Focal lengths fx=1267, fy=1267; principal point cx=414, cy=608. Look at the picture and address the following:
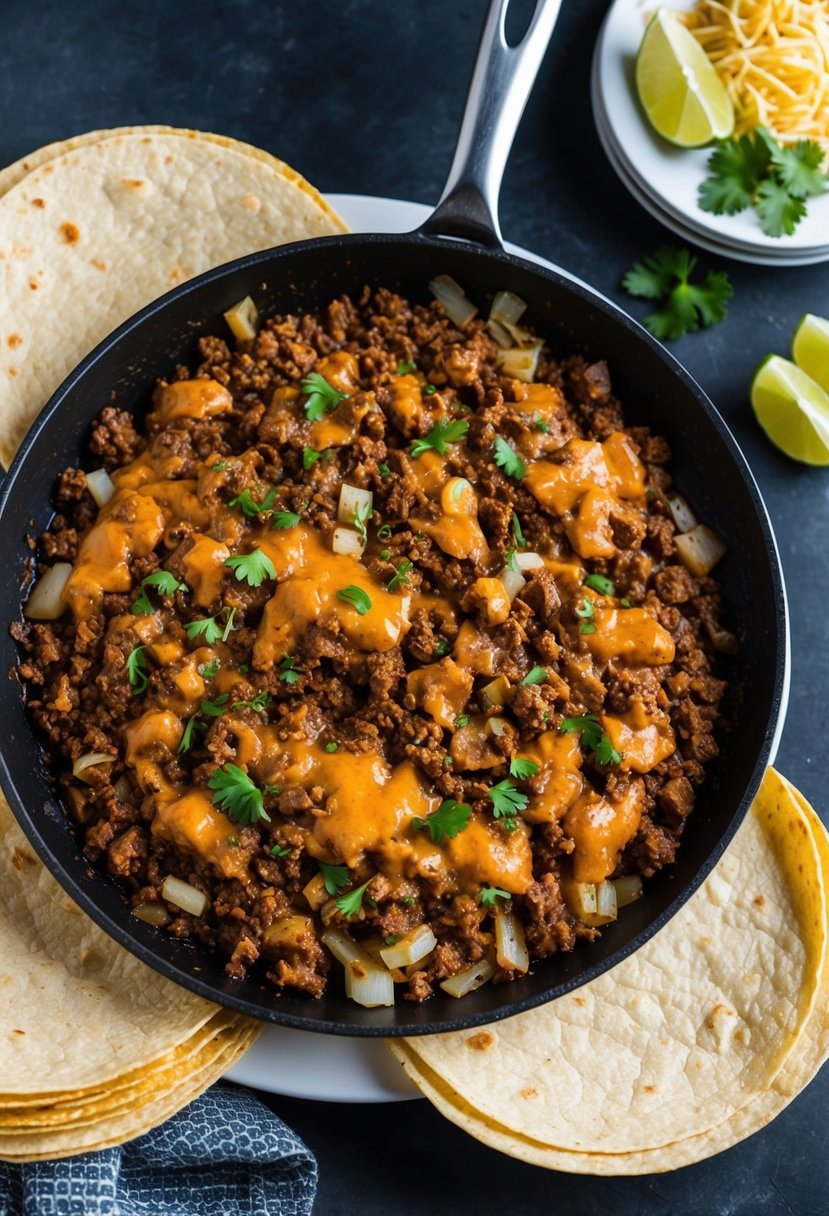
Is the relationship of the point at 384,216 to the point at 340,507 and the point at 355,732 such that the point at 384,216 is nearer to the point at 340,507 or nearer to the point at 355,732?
the point at 340,507

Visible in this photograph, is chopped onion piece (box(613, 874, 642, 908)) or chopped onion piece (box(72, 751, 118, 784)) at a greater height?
chopped onion piece (box(72, 751, 118, 784))

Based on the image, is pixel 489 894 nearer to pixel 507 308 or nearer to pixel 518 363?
pixel 518 363

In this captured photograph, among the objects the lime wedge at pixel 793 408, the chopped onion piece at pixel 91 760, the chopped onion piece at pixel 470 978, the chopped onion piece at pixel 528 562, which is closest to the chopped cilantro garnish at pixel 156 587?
the chopped onion piece at pixel 91 760

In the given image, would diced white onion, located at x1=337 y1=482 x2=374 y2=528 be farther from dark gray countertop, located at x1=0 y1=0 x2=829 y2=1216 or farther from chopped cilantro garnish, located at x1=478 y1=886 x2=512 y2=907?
dark gray countertop, located at x1=0 y1=0 x2=829 y2=1216

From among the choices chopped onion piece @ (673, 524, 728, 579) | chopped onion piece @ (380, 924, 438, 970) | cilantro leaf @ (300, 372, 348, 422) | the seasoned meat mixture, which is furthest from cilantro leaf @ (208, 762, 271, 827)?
chopped onion piece @ (673, 524, 728, 579)

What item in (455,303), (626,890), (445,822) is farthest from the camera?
(455,303)

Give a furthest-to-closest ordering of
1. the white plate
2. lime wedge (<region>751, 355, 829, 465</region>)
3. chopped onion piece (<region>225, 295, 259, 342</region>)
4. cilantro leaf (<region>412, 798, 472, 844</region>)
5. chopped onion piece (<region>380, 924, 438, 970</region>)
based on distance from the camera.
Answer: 1. lime wedge (<region>751, 355, 829, 465</region>)
2. chopped onion piece (<region>225, 295, 259, 342</region>)
3. the white plate
4. chopped onion piece (<region>380, 924, 438, 970</region>)
5. cilantro leaf (<region>412, 798, 472, 844</region>)

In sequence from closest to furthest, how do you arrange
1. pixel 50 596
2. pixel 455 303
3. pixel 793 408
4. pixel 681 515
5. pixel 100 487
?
1. pixel 50 596
2. pixel 100 487
3. pixel 681 515
4. pixel 455 303
5. pixel 793 408

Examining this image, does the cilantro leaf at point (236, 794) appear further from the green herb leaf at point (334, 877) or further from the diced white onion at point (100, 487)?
the diced white onion at point (100, 487)

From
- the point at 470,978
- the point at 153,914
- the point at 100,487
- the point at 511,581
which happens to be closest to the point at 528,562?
the point at 511,581
